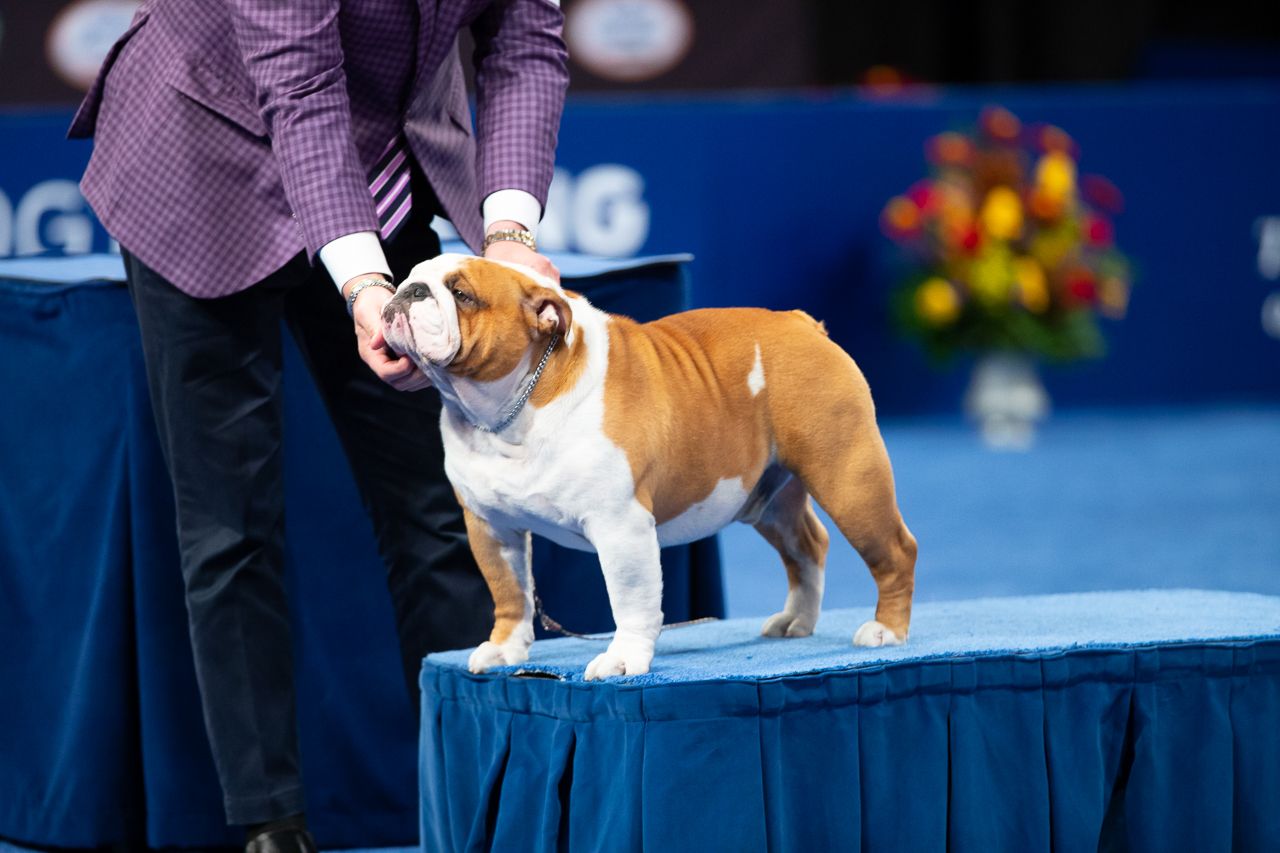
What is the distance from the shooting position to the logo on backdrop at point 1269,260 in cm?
743

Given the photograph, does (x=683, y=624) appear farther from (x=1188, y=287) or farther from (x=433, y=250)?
(x=1188, y=287)

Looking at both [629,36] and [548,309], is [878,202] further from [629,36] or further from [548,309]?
[548,309]

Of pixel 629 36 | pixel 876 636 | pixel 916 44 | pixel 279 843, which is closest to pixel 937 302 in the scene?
pixel 629 36

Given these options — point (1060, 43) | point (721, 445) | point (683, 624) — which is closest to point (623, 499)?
point (721, 445)

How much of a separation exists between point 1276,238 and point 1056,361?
1225mm

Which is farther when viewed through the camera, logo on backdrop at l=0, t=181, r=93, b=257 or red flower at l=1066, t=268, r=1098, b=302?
red flower at l=1066, t=268, r=1098, b=302

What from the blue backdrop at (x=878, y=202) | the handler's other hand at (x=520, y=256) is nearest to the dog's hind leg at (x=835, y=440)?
the handler's other hand at (x=520, y=256)

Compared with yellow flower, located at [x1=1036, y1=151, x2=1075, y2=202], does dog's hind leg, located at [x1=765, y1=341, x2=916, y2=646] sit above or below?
below

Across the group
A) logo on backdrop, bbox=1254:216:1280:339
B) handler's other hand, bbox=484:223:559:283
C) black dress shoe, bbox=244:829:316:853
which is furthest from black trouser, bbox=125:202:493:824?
logo on backdrop, bbox=1254:216:1280:339

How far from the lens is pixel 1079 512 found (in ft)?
18.1

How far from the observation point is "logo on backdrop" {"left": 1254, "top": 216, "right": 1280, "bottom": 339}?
→ 743 centimetres

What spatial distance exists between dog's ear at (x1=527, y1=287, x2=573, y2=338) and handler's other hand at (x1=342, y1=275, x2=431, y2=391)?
141 millimetres

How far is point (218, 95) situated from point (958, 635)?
1.17 m

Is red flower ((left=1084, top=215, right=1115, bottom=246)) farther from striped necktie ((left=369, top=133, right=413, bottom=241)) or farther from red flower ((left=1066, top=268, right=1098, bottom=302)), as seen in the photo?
striped necktie ((left=369, top=133, right=413, bottom=241))
